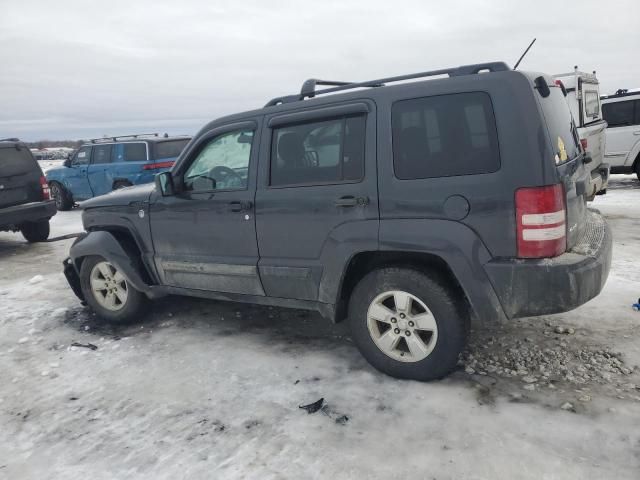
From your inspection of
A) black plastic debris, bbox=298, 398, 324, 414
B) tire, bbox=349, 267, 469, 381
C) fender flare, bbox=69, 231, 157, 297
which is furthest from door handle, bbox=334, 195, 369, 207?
fender flare, bbox=69, 231, 157, 297

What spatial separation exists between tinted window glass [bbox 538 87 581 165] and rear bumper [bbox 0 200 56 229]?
28.0 ft

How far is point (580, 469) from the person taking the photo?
2369 mm

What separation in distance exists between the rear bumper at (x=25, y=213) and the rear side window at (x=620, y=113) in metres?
12.1

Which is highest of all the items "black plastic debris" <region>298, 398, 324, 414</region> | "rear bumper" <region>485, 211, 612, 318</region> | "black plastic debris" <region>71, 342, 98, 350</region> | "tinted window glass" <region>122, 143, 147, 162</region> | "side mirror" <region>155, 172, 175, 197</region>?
"tinted window glass" <region>122, 143, 147, 162</region>

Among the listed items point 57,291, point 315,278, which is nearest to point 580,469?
point 315,278

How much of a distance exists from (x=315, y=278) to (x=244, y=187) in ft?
3.02

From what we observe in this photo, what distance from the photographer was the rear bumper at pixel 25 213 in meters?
8.42

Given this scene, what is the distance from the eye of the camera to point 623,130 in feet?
37.2

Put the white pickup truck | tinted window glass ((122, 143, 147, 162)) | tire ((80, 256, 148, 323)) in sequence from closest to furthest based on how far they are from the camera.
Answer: tire ((80, 256, 148, 323)) < the white pickup truck < tinted window glass ((122, 143, 147, 162))

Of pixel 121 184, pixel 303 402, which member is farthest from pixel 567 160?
pixel 121 184

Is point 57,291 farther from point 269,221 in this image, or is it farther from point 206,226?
point 269,221

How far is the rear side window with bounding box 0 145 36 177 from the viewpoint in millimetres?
8469

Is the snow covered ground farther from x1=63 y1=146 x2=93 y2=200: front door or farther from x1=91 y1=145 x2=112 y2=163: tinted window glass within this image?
x1=63 y1=146 x2=93 y2=200: front door

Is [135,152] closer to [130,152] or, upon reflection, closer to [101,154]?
[130,152]
